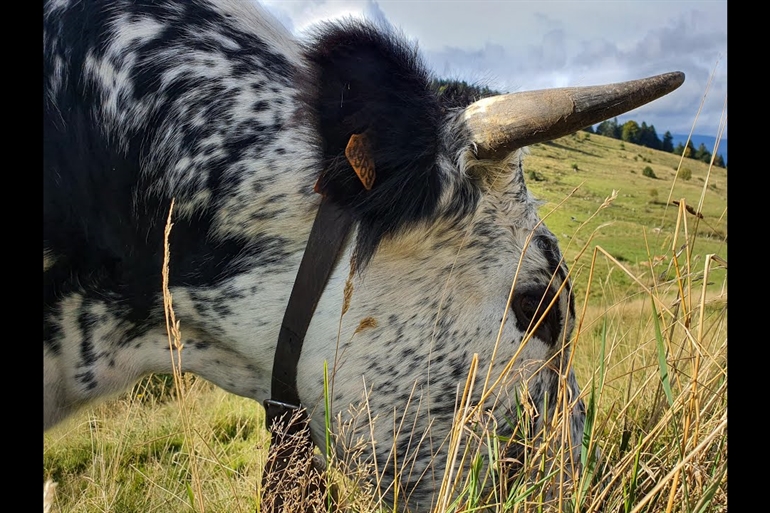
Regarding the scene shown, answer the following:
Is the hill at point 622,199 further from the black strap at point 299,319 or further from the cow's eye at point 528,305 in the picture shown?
the black strap at point 299,319

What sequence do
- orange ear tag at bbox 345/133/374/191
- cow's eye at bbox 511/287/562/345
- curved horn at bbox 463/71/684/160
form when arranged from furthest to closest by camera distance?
cow's eye at bbox 511/287/562/345
orange ear tag at bbox 345/133/374/191
curved horn at bbox 463/71/684/160

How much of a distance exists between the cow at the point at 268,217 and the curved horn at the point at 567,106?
0.02m

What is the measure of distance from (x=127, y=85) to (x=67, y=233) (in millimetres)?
474

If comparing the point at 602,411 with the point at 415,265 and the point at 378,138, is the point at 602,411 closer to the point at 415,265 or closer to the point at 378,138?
the point at 415,265

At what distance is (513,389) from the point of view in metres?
1.81

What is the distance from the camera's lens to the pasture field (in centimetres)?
156

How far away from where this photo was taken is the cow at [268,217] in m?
1.67

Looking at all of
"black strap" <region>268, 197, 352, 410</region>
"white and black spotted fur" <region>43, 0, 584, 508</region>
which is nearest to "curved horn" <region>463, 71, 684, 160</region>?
"white and black spotted fur" <region>43, 0, 584, 508</region>

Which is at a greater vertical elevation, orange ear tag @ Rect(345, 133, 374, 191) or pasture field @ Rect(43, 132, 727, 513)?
→ orange ear tag @ Rect(345, 133, 374, 191)

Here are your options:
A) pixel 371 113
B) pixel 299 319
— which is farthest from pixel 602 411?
pixel 371 113

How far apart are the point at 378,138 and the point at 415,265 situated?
409mm

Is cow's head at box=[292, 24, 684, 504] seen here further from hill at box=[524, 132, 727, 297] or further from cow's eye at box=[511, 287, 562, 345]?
hill at box=[524, 132, 727, 297]
